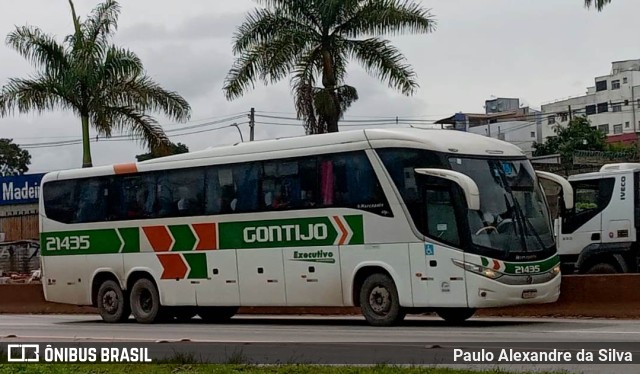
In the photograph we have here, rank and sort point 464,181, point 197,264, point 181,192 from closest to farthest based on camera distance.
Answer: point 464,181 → point 197,264 → point 181,192

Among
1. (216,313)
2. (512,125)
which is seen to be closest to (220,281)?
(216,313)

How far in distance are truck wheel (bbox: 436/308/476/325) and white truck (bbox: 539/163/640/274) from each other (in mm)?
3995

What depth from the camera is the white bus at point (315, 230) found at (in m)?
17.7

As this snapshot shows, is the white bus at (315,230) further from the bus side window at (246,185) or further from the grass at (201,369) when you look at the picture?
Result: the grass at (201,369)

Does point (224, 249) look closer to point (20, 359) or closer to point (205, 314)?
point (205, 314)

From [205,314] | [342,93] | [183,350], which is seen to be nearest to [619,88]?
[342,93]

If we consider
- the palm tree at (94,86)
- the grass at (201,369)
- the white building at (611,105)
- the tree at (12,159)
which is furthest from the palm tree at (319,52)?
the white building at (611,105)

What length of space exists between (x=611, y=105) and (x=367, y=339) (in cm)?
8770

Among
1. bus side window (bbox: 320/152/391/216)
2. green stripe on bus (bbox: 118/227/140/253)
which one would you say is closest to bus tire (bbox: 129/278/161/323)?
green stripe on bus (bbox: 118/227/140/253)

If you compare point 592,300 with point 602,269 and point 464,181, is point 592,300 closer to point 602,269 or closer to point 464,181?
point 602,269

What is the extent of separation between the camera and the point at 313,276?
64.4 feet

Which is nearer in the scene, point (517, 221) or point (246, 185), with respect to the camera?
point (517, 221)

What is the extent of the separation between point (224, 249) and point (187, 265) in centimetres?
122

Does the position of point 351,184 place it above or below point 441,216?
above
